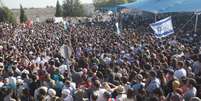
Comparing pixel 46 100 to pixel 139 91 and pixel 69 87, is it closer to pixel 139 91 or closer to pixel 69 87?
pixel 69 87

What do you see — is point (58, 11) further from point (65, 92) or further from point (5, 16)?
point (65, 92)

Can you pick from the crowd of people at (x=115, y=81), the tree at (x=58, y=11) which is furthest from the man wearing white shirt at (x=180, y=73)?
the tree at (x=58, y=11)

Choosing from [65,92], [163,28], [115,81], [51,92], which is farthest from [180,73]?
[163,28]

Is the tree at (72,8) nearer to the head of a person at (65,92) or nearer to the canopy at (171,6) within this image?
the canopy at (171,6)

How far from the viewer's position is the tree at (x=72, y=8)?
73.1 meters

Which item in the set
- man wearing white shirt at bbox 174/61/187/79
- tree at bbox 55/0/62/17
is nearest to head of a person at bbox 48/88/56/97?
man wearing white shirt at bbox 174/61/187/79

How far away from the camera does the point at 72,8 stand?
73625 millimetres

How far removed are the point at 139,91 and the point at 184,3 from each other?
819 inches

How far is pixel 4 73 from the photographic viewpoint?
1669 centimetres

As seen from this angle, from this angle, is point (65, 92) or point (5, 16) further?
point (5, 16)

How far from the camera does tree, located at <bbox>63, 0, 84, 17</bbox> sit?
73.1 metres

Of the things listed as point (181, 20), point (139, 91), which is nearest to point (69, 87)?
point (139, 91)

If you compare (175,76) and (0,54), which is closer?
(175,76)

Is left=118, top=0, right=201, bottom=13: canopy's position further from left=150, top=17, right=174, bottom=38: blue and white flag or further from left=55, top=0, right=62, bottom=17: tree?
left=55, top=0, right=62, bottom=17: tree
